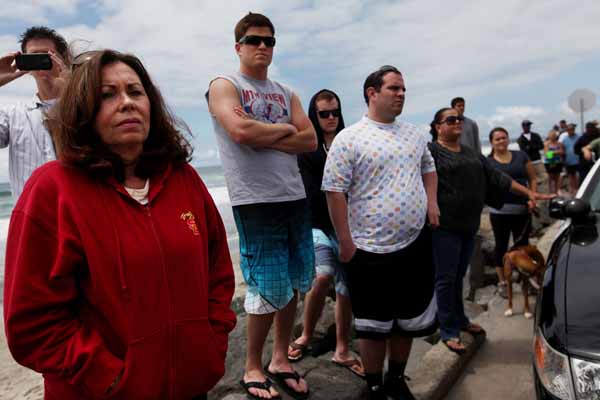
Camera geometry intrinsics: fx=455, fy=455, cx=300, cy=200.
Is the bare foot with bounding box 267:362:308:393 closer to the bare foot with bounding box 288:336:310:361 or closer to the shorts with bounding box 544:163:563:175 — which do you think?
the bare foot with bounding box 288:336:310:361

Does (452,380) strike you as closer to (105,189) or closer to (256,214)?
(256,214)

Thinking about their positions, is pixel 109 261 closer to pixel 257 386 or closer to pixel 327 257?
pixel 257 386

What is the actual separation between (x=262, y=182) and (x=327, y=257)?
3.52ft

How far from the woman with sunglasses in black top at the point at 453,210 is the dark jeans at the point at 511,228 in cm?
163

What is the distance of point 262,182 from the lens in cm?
238

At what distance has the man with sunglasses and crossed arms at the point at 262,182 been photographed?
7.72ft

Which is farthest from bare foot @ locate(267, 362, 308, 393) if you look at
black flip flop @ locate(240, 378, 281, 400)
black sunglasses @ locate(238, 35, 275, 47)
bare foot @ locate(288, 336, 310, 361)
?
black sunglasses @ locate(238, 35, 275, 47)

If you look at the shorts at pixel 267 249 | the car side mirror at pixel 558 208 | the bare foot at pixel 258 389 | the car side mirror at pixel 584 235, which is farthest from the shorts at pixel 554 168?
the bare foot at pixel 258 389

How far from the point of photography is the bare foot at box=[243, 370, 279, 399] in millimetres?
2445

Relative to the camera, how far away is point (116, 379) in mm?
1296

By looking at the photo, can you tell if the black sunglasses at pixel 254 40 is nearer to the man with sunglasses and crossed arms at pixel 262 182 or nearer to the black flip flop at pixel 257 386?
the man with sunglasses and crossed arms at pixel 262 182

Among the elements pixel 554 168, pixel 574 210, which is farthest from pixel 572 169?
pixel 574 210

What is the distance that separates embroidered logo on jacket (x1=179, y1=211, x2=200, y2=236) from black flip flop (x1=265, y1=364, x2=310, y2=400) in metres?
1.46

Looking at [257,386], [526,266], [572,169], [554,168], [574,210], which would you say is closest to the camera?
[257,386]
